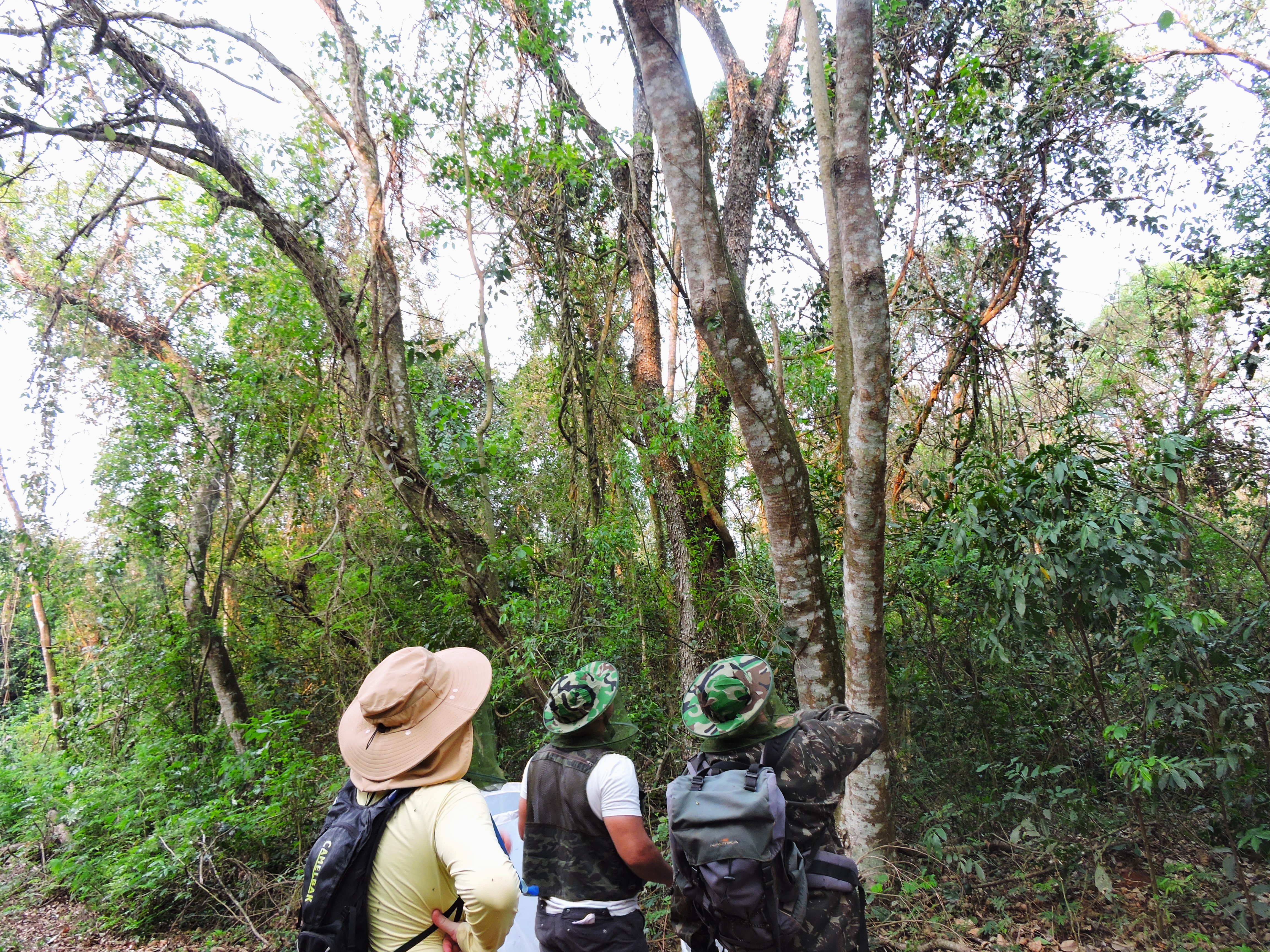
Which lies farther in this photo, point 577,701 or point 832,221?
point 832,221

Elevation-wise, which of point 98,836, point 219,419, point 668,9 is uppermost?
point 668,9

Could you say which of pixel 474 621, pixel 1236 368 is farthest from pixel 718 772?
pixel 1236 368

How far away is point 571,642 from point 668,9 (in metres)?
4.14

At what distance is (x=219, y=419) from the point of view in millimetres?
7254

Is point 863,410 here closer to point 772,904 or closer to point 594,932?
point 772,904

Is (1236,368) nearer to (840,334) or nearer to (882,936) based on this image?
(840,334)

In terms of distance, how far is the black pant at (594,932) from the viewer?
2.38 m

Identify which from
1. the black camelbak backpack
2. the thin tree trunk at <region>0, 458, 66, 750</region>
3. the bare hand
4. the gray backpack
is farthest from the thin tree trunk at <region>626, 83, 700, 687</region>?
the thin tree trunk at <region>0, 458, 66, 750</region>

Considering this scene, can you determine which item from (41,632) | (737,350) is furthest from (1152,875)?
(41,632)

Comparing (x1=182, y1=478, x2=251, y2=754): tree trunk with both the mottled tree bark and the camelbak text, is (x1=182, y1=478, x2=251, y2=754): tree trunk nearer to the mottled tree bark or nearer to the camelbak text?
the mottled tree bark

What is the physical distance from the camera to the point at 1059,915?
349 centimetres

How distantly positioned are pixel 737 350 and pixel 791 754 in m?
2.20

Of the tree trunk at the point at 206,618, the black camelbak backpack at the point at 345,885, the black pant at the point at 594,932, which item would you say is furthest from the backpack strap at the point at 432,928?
the tree trunk at the point at 206,618

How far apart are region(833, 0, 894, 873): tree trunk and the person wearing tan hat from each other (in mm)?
2405
